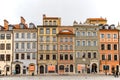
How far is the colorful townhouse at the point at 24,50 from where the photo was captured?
7662 centimetres

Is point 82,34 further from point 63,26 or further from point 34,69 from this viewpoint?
point 34,69

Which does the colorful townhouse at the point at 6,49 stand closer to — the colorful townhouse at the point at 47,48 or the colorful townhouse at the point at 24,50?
the colorful townhouse at the point at 24,50

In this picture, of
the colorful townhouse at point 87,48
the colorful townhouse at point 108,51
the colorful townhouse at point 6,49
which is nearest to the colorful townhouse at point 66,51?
the colorful townhouse at point 87,48

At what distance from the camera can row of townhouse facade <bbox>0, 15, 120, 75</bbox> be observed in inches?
3022

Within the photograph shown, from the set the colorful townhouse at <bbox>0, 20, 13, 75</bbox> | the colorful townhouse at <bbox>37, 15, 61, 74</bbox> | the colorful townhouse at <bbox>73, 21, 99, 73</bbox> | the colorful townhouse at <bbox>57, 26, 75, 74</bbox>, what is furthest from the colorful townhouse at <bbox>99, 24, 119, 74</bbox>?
the colorful townhouse at <bbox>0, 20, 13, 75</bbox>

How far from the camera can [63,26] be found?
7775 centimetres

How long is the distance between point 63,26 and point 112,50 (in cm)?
1165

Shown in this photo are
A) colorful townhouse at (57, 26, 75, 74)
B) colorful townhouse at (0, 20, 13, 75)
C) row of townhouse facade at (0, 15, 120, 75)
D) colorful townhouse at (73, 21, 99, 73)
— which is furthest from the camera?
colorful townhouse at (73, 21, 99, 73)

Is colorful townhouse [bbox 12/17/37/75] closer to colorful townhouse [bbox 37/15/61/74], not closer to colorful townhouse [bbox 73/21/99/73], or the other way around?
colorful townhouse [bbox 37/15/61/74]

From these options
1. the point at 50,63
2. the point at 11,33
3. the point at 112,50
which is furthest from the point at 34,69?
the point at 112,50

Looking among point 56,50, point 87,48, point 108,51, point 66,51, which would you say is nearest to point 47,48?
point 56,50

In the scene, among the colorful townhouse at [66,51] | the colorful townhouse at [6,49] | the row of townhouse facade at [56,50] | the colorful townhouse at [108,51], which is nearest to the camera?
the colorful townhouse at [6,49]

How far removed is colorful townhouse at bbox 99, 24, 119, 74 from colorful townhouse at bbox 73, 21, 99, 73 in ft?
3.76

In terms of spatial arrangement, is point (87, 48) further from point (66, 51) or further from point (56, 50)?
point (56, 50)
